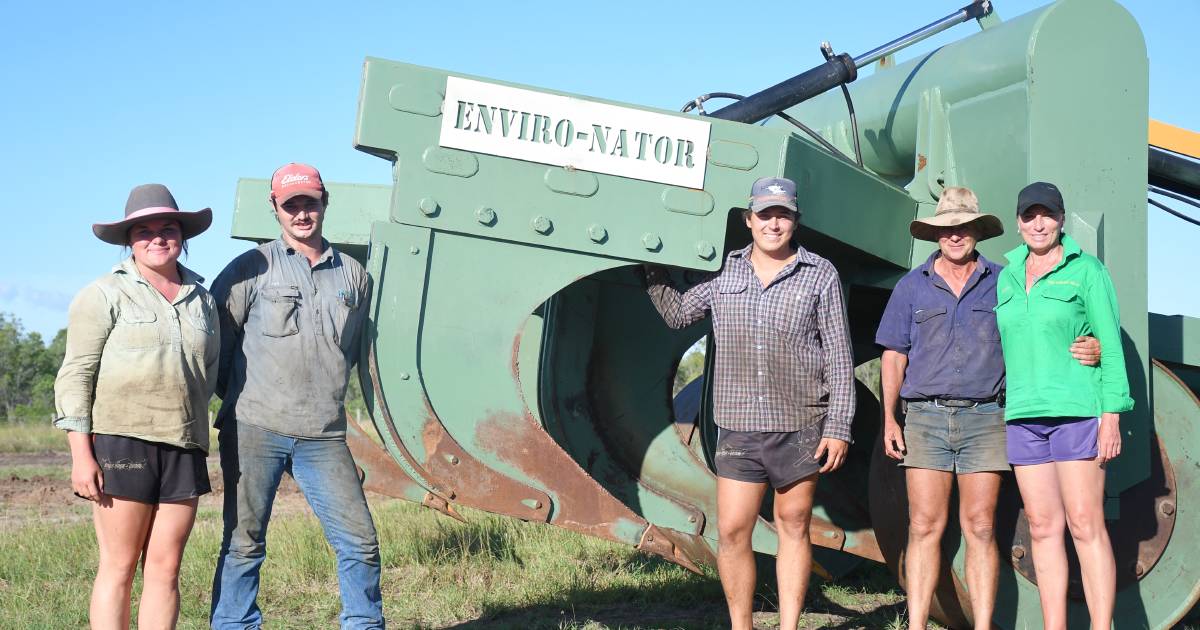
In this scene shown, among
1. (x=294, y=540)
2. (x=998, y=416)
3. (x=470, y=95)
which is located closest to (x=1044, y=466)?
(x=998, y=416)

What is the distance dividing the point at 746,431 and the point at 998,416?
2.88 feet

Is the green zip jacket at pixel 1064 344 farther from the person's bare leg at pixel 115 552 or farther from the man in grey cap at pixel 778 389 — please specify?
the person's bare leg at pixel 115 552

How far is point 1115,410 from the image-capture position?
11.7ft

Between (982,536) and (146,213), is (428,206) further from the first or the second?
(982,536)

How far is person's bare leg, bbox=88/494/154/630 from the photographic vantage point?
10.5 ft

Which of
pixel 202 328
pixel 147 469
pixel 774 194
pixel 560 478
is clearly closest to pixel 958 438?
pixel 774 194

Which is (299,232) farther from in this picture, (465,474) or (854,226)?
(854,226)

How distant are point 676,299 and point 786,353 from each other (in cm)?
44

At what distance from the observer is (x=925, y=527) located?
3852mm

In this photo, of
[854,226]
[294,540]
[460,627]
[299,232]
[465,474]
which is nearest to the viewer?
[299,232]

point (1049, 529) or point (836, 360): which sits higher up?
point (836, 360)

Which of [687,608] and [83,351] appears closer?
[83,351]

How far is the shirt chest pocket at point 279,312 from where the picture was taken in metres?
3.42

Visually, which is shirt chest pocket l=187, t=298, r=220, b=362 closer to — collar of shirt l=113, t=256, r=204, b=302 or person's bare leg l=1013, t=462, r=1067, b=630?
collar of shirt l=113, t=256, r=204, b=302
